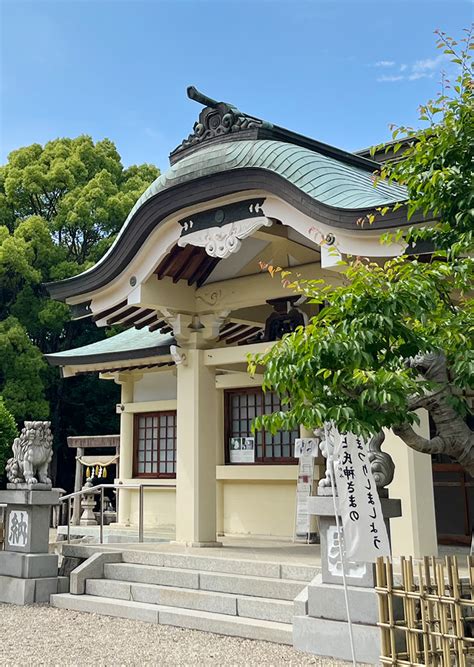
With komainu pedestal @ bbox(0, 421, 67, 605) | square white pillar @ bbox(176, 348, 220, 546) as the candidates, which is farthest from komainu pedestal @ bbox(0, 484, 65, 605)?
square white pillar @ bbox(176, 348, 220, 546)

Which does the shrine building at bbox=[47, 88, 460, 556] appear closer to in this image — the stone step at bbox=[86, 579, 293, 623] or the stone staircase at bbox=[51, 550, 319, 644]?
the stone staircase at bbox=[51, 550, 319, 644]

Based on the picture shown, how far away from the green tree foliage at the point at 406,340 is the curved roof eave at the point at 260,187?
1.77 meters

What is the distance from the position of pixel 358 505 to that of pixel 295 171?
13.0ft

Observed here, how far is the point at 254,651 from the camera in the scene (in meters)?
6.51

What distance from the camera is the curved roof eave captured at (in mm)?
7301

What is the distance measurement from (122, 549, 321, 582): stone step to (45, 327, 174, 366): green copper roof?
4.16 meters

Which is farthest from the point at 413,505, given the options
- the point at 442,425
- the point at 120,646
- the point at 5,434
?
the point at 5,434

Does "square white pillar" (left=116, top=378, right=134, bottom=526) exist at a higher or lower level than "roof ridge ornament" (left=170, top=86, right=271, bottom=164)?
lower

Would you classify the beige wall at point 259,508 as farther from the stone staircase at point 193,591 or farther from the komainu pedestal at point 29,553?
the komainu pedestal at point 29,553

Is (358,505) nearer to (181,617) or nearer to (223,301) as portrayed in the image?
(181,617)

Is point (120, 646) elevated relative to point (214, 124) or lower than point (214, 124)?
lower

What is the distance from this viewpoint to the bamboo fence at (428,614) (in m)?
4.60

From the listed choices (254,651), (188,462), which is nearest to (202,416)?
(188,462)

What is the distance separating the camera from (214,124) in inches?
369
